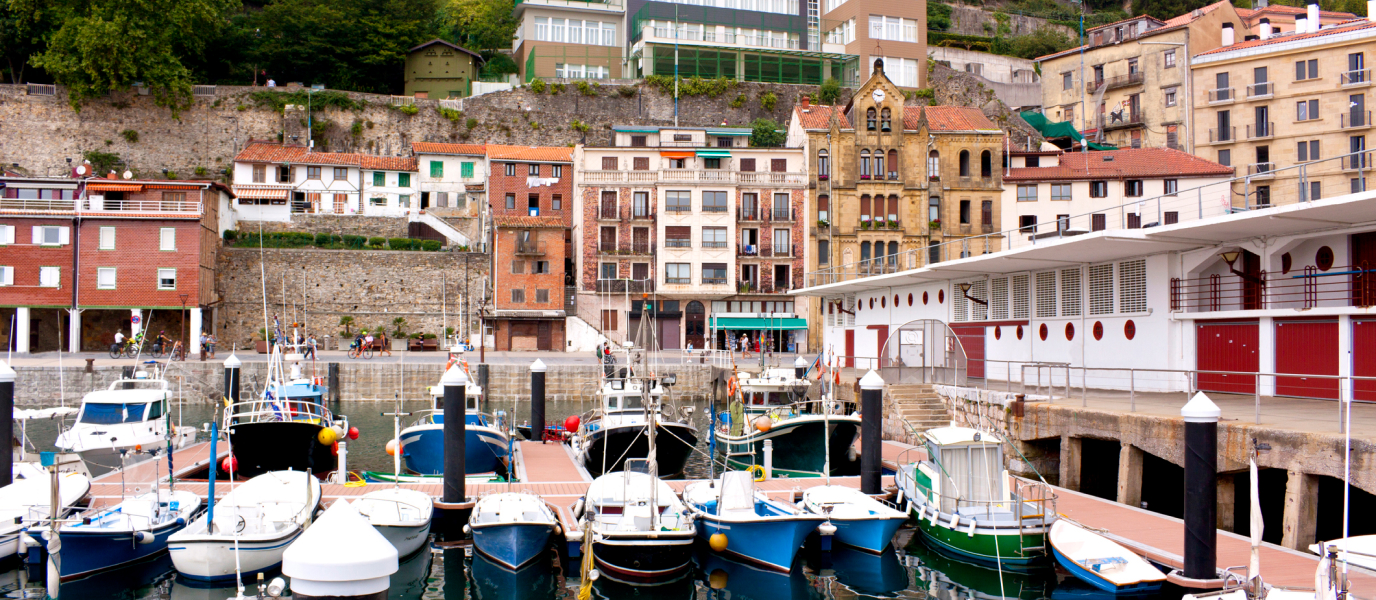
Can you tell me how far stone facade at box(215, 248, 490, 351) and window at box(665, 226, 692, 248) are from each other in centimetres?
1166

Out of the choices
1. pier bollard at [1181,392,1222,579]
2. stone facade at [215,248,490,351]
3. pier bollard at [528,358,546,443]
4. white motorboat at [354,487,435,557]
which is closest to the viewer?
pier bollard at [1181,392,1222,579]

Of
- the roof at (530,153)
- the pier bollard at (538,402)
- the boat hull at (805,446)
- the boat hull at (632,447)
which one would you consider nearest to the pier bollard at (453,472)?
the boat hull at (632,447)

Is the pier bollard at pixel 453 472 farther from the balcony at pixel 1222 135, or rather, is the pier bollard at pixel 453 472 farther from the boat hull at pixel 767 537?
the balcony at pixel 1222 135

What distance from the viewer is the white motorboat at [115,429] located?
23641 mm

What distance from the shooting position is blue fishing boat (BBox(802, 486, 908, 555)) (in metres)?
17.0

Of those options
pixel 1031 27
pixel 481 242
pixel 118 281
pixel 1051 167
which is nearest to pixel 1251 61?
pixel 1051 167

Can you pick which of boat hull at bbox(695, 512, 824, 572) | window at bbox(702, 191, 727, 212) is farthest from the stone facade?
boat hull at bbox(695, 512, 824, 572)

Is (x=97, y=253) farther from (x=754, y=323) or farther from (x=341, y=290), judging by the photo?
(x=754, y=323)

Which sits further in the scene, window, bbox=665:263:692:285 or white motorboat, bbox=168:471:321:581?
window, bbox=665:263:692:285

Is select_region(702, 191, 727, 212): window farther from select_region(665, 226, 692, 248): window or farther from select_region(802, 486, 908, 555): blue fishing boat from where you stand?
select_region(802, 486, 908, 555): blue fishing boat

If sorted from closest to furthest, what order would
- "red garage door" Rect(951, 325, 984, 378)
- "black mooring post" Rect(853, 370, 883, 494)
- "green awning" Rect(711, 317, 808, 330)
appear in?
"black mooring post" Rect(853, 370, 883, 494) → "red garage door" Rect(951, 325, 984, 378) → "green awning" Rect(711, 317, 808, 330)

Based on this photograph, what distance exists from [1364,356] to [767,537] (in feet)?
40.3

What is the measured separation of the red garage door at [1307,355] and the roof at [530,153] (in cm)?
4638

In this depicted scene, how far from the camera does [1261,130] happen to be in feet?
186
